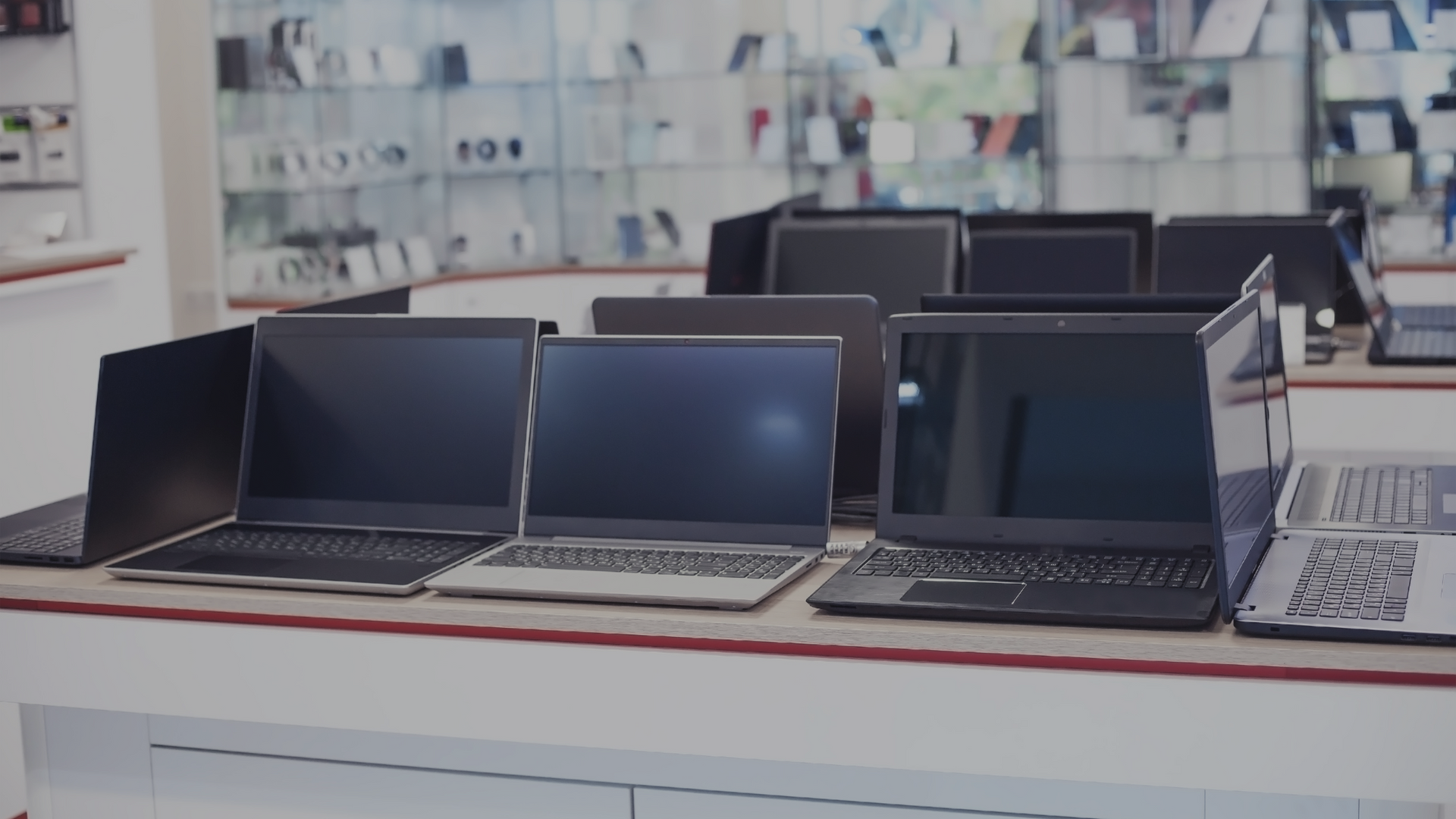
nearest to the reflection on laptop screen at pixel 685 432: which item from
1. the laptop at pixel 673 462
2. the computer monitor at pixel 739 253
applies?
the laptop at pixel 673 462

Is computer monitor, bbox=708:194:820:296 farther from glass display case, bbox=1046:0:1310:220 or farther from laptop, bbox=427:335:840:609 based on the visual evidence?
glass display case, bbox=1046:0:1310:220

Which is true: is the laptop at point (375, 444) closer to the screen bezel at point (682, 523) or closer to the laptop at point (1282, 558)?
the screen bezel at point (682, 523)

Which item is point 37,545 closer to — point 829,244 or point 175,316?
point 829,244

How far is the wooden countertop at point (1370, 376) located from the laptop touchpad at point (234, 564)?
2472 mm

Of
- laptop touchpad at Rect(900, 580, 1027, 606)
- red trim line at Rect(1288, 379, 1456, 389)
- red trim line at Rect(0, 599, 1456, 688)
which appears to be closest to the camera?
red trim line at Rect(0, 599, 1456, 688)

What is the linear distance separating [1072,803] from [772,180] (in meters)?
5.01

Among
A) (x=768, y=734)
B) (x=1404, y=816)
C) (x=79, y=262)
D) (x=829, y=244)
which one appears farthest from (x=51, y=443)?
(x=1404, y=816)

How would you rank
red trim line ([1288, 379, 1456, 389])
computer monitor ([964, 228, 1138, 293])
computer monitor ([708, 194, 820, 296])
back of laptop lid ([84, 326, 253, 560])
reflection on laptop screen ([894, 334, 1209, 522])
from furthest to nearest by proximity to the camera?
red trim line ([1288, 379, 1456, 389]) → computer monitor ([964, 228, 1138, 293]) → computer monitor ([708, 194, 820, 296]) → back of laptop lid ([84, 326, 253, 560]) → reflection on laptop screen ([894, 334, 1209, 522])

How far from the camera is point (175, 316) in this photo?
6902mm

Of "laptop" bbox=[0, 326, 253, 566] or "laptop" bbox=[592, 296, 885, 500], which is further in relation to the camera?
"laptop" bbox=[592, 296, 885, 500]

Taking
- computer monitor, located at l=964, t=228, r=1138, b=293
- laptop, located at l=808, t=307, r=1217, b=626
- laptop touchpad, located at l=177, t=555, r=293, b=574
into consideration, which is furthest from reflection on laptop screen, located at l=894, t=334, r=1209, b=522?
computer monitor, located at l=964, t=228, r=1138, b=293

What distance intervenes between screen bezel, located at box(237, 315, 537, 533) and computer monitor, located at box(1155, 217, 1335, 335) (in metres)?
2.06

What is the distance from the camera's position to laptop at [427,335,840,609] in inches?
82.8

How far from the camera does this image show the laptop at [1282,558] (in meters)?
1.70
